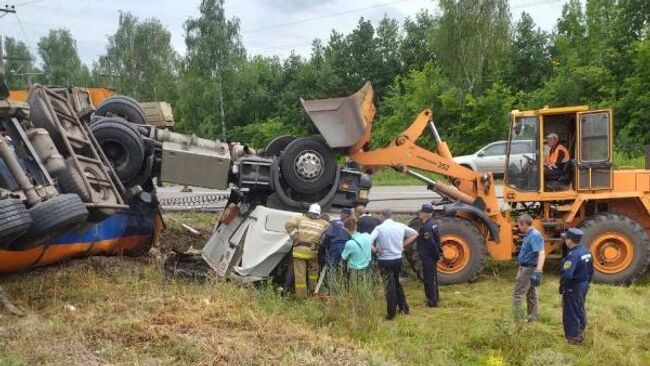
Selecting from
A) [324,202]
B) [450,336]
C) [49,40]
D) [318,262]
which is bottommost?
[450,336]

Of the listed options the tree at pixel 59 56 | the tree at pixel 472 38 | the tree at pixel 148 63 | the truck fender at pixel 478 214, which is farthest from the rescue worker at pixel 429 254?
the tree at pixel 59 56

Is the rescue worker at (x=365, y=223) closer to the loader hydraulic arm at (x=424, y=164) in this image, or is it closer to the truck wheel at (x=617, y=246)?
the loader hydraulic arm at (x=424, y=164)

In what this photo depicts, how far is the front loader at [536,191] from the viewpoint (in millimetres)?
9617

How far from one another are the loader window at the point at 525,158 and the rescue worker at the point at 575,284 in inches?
117

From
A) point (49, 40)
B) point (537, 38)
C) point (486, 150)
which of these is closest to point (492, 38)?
point (537, 38)

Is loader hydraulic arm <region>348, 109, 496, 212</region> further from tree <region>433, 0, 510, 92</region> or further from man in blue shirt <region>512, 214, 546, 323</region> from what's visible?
tree <region>433, 0, 510, 92</region>

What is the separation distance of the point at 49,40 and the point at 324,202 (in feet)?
212

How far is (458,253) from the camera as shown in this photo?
9.79 metres

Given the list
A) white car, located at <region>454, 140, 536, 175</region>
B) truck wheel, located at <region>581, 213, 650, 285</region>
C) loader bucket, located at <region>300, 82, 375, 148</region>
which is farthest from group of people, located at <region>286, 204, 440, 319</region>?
white car, located at <region>454, 140, 536, 175</region>

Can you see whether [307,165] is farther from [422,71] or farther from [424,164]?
[422,71]

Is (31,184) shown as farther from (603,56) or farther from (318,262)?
(603,56)

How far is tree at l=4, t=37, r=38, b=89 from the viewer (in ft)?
199

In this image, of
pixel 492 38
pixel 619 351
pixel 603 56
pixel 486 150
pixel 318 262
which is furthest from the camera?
pixel 492 38

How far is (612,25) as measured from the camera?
1232 inches
